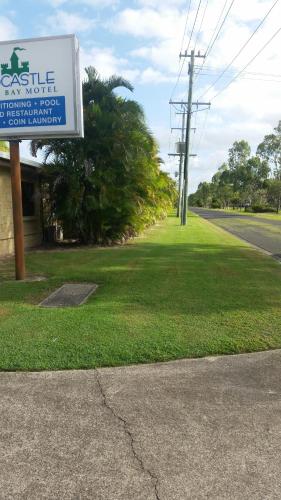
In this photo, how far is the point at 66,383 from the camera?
411 cm

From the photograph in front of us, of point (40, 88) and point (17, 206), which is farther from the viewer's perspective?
point (17, 206)

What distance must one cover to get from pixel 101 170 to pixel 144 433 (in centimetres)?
1190

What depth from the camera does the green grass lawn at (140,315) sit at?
4.82 m

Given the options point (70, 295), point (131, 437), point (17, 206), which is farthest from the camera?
point (17, 206)

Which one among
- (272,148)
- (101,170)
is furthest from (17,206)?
(272,148)

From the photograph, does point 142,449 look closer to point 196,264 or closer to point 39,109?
point 39,109

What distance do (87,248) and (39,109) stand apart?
259 inches

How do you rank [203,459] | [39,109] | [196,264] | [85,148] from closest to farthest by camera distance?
[203,459], [39,109], [196,264], [85,148]

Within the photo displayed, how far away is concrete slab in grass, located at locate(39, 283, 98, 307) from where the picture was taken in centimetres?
697

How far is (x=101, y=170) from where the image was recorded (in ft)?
47.3

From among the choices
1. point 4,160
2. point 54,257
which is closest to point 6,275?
point 54,257

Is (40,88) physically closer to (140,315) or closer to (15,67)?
(15,67)

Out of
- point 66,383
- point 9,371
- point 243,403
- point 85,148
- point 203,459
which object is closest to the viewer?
point 203,459

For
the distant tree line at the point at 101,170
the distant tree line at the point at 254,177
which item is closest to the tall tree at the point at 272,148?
the distant tree line at the point at 254,177
